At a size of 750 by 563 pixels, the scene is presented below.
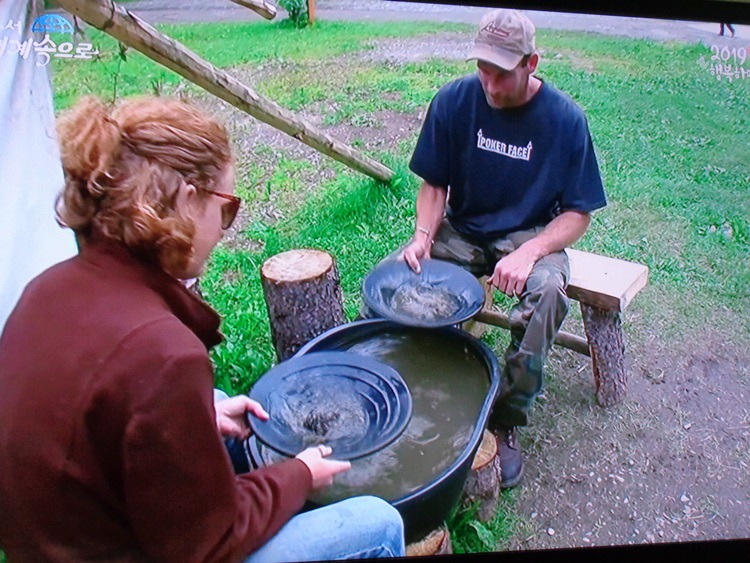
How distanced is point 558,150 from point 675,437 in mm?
954

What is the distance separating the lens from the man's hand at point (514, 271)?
2.05m

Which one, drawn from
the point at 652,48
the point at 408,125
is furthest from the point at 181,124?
the point at 652,48

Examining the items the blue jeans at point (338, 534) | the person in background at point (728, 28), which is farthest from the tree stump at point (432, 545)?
→ the person in background at point (728, 28)

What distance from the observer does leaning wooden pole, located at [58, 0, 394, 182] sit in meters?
1.65

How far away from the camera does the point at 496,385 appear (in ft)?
5.80

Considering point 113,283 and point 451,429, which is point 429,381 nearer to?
point 451,429

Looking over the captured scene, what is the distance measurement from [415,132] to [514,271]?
63 centimetres

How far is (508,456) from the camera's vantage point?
79.9 inches

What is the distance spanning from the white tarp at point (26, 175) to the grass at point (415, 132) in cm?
9

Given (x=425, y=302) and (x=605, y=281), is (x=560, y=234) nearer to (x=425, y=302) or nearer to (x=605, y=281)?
(x=605, y=281)

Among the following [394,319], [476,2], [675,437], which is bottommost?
[675,437]

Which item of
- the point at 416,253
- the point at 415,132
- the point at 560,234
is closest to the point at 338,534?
the point at 416,253

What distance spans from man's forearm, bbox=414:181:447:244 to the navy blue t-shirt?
0.13ft

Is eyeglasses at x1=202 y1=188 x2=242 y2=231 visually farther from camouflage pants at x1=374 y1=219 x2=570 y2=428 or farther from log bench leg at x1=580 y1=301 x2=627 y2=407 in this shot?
log bench leg at x1=580 y1=301 x2=627 y2=407
